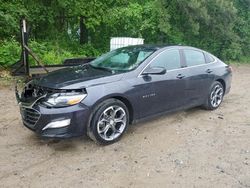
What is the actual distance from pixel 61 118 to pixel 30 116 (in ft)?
1.84

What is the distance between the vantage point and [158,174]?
4.21 m

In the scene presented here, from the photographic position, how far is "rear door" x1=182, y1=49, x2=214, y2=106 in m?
6.25

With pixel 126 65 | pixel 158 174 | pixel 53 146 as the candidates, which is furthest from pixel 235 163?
pixel 53 146

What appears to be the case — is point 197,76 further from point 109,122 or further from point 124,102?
point 109,122

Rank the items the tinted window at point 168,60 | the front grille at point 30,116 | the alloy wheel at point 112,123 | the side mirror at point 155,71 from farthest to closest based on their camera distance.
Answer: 1. the tinted window at point 168,60
2. the side mirror at point 155,71
3. the alloy wheel at point 112,123
4. the front grille at point 30,116

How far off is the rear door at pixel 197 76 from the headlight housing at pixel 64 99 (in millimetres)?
2376

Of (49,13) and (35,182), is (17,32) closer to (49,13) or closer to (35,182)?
(49,13)

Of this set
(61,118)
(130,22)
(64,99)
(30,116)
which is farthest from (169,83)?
(130,22)

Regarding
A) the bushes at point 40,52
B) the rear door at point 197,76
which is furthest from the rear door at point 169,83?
the bushes at point 40,52

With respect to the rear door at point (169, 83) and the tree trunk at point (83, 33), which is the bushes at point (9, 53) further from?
the rear door at point (169, 83)

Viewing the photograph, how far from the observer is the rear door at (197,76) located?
625cm

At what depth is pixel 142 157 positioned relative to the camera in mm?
4688

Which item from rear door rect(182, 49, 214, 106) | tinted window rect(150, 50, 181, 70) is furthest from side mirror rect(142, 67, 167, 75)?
rear door rect(182, 49, 214, 106)

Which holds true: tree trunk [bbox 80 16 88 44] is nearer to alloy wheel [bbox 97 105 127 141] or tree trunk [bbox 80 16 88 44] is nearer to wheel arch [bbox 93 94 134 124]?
wheel arch [bbox 93 94 134 124]
